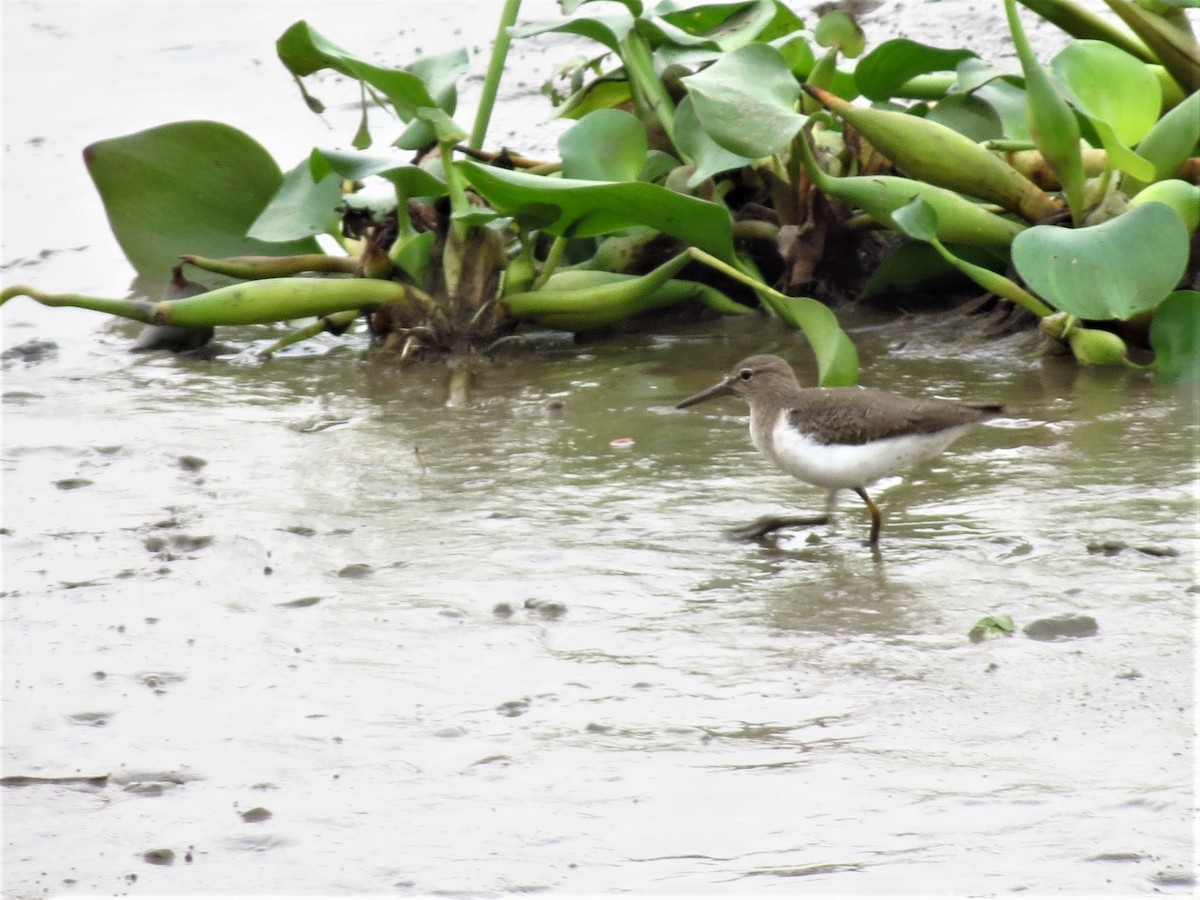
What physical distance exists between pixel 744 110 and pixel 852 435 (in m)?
1.56

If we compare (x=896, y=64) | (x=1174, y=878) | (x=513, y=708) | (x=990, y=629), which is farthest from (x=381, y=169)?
(x=1174, y=878)

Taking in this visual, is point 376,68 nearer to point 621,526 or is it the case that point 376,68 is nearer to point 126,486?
point 126,486

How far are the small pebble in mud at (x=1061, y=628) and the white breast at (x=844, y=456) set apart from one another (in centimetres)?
88

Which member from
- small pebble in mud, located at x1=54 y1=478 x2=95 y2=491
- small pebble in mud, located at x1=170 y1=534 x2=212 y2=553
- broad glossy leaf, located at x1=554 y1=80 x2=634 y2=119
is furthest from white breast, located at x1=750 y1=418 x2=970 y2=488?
broad glossy leaf, located at x1=554 y1=80 x2=634 y2=119

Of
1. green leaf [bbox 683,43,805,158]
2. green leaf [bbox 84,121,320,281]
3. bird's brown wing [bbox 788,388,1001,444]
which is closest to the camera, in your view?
bird's brown wing [bbox 788,388,1001,444]

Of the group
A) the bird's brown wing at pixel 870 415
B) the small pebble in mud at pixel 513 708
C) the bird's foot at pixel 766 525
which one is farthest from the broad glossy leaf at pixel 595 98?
the small pebble in mud at pixel 513 708

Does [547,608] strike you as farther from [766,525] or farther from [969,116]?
[969,116]

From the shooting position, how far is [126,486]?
A: 16.5 feet

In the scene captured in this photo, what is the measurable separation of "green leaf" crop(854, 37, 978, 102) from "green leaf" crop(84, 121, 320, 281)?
2478mm

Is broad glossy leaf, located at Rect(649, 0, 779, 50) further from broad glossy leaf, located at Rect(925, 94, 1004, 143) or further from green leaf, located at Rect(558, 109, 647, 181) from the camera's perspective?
broad glossy leaf, located at Rect(925, 94, 1004, 143)

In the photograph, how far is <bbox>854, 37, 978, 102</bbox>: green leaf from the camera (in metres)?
6.52

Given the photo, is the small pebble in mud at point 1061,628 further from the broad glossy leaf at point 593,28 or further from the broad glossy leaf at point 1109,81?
the broad glossy leaf at point 593,28

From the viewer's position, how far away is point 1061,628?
367 cm

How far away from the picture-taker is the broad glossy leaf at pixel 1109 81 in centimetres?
578
